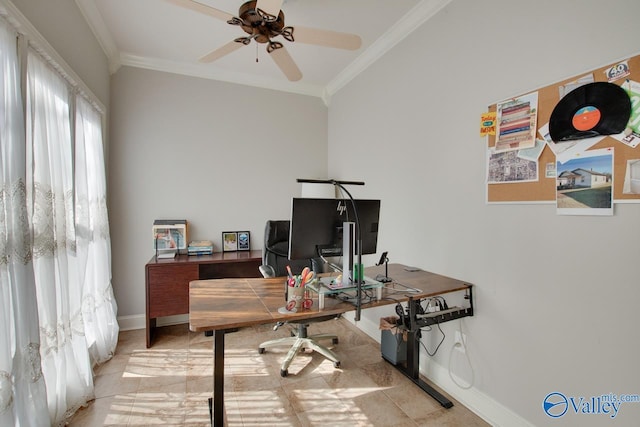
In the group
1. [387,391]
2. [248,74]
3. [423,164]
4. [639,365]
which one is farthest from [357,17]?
[387,391]

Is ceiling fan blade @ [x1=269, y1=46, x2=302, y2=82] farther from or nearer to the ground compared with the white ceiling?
nearer to the ground

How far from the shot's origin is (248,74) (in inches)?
139

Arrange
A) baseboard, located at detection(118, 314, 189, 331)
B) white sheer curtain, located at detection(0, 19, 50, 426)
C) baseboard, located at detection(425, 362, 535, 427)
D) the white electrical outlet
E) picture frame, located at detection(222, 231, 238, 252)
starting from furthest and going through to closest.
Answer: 1. picture frame, located at detection(222, 231, 238, 252)
2. baseboard, located at detection(118, 314, 189, 331)
3. the white electrical outlet
4. baseboard, located at detection(425, 362, 535, 427)
5. white sheer curtain, located at detection(0, 19, 50, 426)

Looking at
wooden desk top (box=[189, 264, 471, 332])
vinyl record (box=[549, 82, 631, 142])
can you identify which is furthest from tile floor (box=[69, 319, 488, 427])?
Result: vinyl record (box=[549, 82, 631, 142])

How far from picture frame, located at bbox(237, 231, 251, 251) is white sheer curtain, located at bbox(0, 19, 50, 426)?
2.18 m

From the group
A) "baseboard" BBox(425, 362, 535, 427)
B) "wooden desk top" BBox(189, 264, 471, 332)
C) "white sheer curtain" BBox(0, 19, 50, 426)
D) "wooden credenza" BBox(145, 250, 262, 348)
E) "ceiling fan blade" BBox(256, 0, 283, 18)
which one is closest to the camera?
"white sheer curtain" BBox(0, 19, 50, 426)

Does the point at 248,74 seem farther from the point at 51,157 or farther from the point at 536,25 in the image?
the point at 536,25

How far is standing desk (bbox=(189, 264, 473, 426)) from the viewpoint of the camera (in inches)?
55.4

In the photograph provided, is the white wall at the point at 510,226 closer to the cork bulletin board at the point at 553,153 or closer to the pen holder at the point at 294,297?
the cork bulletin board at the point at 553,153

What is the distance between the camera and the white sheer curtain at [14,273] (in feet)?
4.17

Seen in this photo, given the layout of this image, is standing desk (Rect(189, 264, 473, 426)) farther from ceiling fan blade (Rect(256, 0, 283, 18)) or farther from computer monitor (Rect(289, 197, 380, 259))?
ceiling fan blade (Rect(256, 0, 283, 18))

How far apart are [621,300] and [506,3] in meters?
1.70

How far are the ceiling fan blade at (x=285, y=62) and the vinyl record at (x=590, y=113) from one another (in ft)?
5.60

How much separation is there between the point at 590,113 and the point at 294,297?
5.42ft
